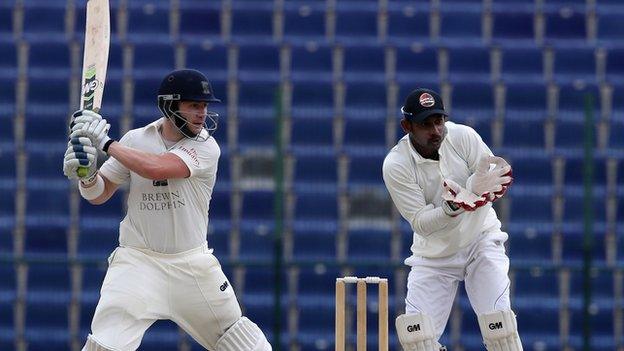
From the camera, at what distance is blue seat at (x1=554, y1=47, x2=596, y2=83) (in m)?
9.88

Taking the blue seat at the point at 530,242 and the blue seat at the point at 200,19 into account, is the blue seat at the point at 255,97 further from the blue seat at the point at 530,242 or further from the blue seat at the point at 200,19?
the blue seat at the point at 530,242

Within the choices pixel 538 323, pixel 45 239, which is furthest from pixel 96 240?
pixel 538 323

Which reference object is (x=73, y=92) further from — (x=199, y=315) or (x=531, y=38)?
(x=199, y=315)

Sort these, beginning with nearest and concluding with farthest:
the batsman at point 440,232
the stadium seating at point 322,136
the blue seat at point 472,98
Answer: the batsman at point 440,232 < the stadium seating at point 322,136 < the blue seat at point 472,98

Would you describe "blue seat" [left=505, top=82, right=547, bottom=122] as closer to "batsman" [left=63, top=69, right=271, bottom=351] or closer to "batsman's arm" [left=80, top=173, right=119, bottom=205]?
"batsman" [left=63, top=69, right=271, bottom=351]

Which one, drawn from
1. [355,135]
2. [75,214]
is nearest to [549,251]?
[355,135]

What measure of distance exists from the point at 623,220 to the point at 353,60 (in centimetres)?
211

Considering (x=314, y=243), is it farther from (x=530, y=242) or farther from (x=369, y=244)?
(x=530, y=242)

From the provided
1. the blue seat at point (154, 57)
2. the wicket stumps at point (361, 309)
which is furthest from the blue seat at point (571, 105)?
the wicket stumps at point (361, 309)

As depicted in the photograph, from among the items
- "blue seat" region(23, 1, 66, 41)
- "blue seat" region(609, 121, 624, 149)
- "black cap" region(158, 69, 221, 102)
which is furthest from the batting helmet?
"blue seat" region(23, 1, 66, 41)

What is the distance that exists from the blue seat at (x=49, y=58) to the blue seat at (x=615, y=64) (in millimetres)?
3672

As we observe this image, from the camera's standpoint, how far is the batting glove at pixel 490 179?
556cm

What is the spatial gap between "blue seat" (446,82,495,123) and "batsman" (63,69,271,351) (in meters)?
4.23

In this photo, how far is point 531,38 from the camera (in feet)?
33.4
